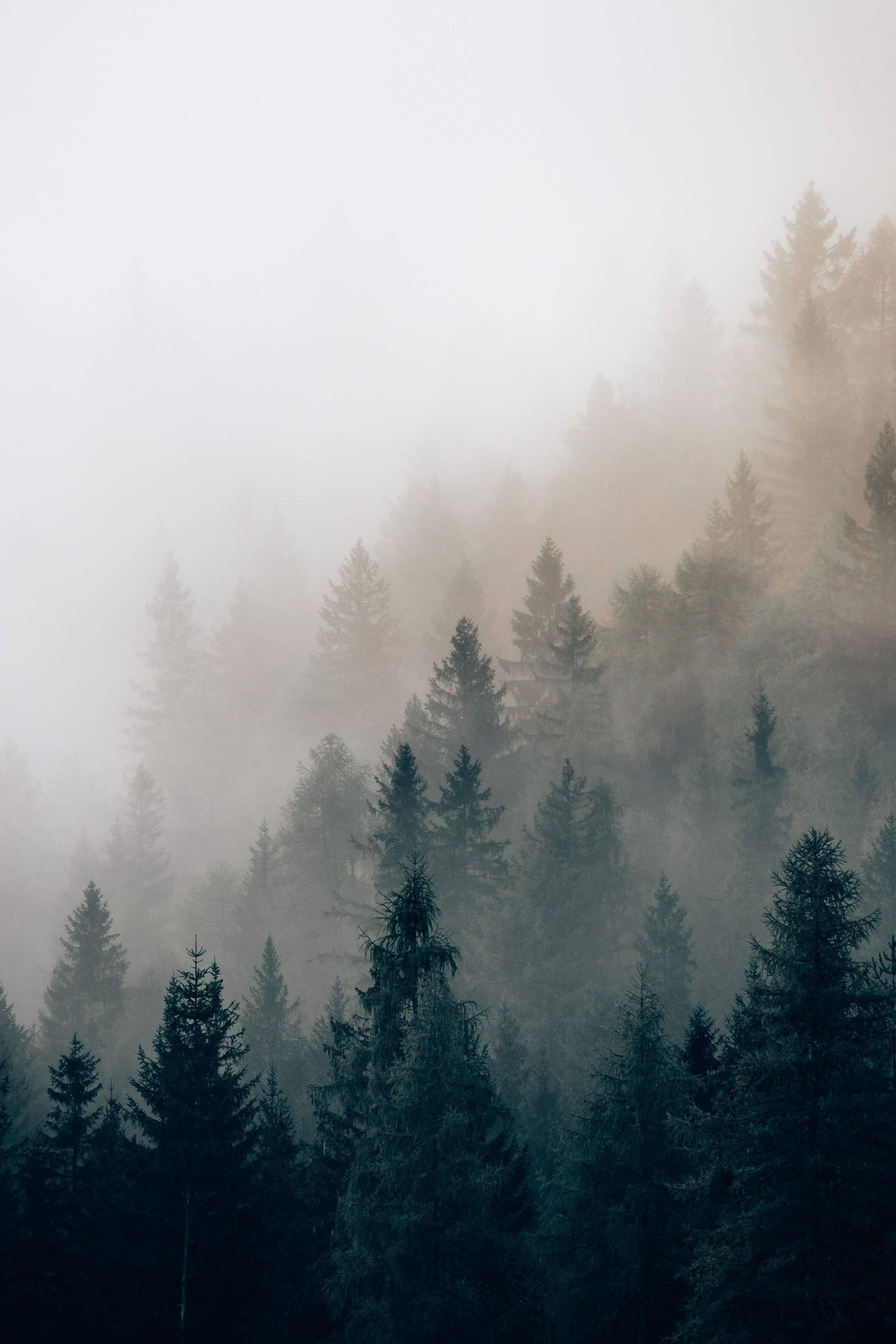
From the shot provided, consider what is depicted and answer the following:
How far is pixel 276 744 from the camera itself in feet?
247

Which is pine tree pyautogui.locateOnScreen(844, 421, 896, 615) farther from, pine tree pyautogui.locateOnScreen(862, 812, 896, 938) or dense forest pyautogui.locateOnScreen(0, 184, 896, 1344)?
pine tree pyautogui.locateOnScreen(862, 812, 896, 938)

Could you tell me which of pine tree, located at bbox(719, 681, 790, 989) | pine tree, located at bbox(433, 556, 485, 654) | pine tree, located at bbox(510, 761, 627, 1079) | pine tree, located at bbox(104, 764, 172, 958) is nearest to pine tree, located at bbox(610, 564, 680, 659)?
pine tree, located at bbox(433, 556, 485, 654)

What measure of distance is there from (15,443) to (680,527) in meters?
125

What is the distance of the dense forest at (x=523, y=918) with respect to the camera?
55.8ft

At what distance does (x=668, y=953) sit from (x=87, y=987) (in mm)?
28522

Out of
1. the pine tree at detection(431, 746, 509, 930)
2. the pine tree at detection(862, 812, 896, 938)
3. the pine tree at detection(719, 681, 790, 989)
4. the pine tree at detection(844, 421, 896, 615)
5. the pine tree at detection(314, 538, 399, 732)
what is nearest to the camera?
the pine tree at detection(862, 812, 896, 938)

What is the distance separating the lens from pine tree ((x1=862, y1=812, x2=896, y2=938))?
117ft

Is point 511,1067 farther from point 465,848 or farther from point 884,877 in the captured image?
point 884,877

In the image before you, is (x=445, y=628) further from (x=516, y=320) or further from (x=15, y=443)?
(x=15, y=443)

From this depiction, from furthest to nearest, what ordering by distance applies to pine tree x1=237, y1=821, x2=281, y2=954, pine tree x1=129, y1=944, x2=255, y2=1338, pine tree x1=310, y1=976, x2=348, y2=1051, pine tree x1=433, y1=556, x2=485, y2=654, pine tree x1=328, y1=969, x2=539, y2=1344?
pine tree x1=433, y1=556, x2=485, y2=654 < pine tree x1=237, y1=821, x2=281, y2=954 < pine tree x1=310, y1=976, x2=348, y2=1051 < pine tree x1=129, y1=944, x2=255, y2=1338 < pine tree x1=328, y1=969, x2=539, y2=1344

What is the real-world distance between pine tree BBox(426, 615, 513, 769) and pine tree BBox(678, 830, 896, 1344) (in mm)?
33328

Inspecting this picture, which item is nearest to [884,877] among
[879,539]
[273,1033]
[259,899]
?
[879,539]

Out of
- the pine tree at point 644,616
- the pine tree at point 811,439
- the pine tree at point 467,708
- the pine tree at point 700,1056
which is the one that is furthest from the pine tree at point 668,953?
the pine tree at point 811,439

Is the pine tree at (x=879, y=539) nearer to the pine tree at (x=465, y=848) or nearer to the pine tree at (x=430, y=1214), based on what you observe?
the pine tree at (x=465, y=848)
